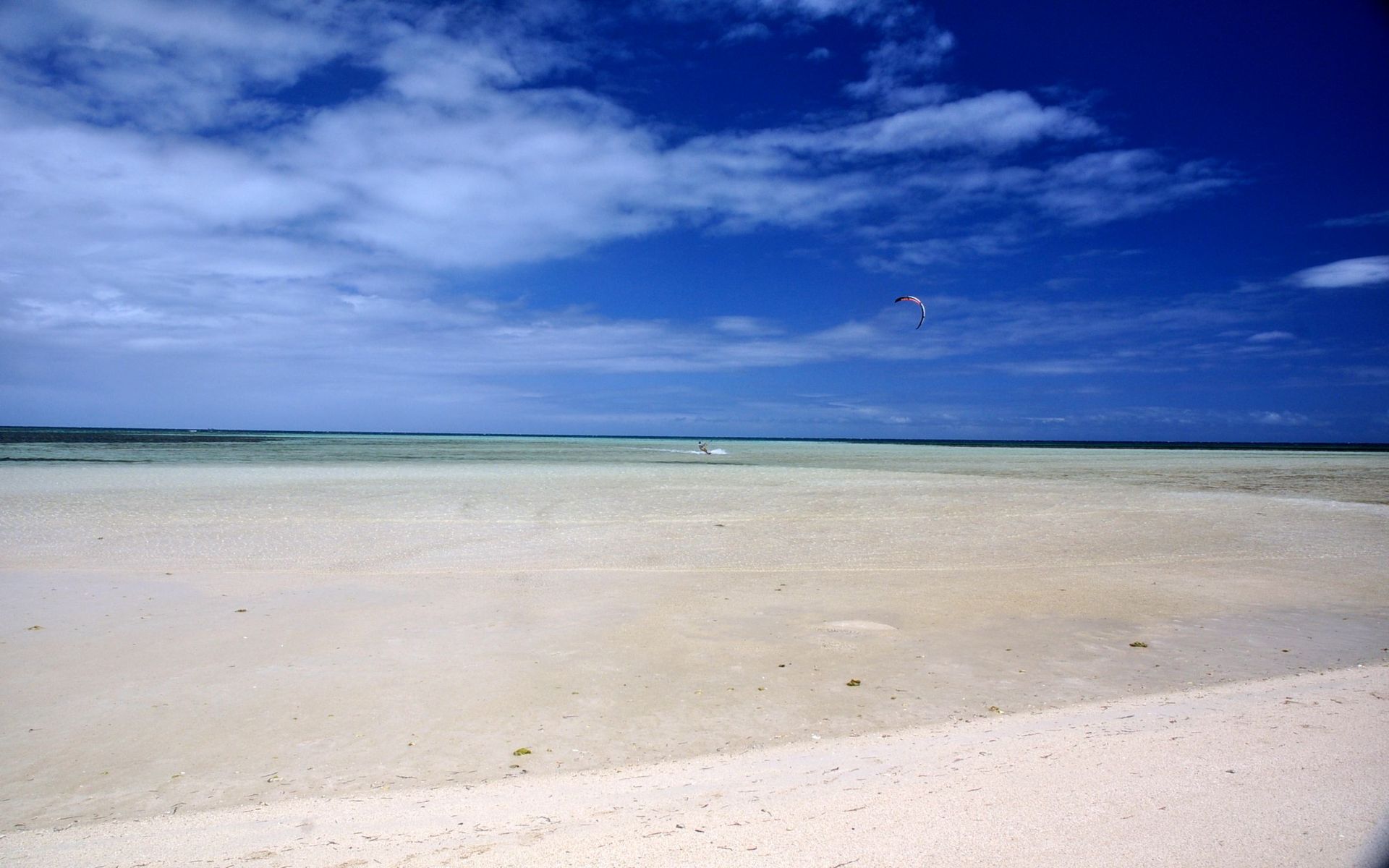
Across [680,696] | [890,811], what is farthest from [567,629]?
[890,811]

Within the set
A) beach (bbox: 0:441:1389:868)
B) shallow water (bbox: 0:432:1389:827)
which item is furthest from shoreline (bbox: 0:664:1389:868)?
shallow water (bbox: 0:432:1389:827)

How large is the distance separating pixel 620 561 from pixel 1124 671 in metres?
6.60

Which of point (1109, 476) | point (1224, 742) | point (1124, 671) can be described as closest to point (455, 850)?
point (1224, 742)

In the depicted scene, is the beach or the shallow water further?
the shallow water

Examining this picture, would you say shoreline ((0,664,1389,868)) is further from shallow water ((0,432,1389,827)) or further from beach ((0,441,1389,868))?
shallow water ((0,432,1389,827))

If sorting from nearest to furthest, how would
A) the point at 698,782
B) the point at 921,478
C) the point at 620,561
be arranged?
1. the point at 698,782
2. the point at 620,561
3. the point at 921,478

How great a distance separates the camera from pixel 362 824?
340cm

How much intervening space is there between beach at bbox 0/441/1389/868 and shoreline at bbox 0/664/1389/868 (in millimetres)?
19

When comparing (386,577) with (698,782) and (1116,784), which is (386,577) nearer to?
(698,782)

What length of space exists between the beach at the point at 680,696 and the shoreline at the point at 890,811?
0.02 metres

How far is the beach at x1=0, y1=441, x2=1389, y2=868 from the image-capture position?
3152 mm

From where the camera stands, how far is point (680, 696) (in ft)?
17.3

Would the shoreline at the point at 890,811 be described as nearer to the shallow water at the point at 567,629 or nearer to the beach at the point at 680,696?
the beach at the point at 680,696

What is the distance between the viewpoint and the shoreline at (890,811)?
2869 millimetres
